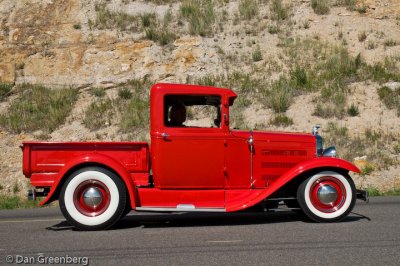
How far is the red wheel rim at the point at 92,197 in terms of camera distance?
7359mm

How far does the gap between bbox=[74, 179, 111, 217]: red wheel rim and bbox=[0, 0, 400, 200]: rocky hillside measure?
8.09 metres

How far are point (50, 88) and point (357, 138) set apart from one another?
11561 mm

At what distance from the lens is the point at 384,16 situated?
23812 mm

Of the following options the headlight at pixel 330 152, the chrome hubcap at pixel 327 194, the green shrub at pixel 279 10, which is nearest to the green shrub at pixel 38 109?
the green shrub at pixel 279 10

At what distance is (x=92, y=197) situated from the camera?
289 inches

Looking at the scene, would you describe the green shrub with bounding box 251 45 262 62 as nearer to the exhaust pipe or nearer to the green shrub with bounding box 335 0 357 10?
the green shrub with bounding box 335 0 357 10

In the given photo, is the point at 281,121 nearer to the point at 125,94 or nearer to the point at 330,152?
the point at 125,94

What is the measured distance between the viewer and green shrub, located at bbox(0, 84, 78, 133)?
18422 mm

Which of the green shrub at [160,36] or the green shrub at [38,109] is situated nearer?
the green shrub at [38,109]

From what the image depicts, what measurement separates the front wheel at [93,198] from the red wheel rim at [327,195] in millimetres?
2685

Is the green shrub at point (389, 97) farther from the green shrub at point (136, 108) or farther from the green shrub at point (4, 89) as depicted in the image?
the green shrub at point (4, 89)

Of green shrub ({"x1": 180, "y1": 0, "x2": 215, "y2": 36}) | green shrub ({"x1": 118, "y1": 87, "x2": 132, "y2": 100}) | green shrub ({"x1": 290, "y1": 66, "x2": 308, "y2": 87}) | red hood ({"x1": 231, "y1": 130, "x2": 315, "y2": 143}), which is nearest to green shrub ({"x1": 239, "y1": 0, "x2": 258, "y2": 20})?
green shrub ({"x1": 180, "y1": 0, "x2": 215, "y2": 36})

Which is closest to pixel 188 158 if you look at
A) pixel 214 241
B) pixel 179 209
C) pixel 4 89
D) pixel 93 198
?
pixel 179 209

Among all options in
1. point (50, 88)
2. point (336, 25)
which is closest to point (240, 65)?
point (336, 25)
